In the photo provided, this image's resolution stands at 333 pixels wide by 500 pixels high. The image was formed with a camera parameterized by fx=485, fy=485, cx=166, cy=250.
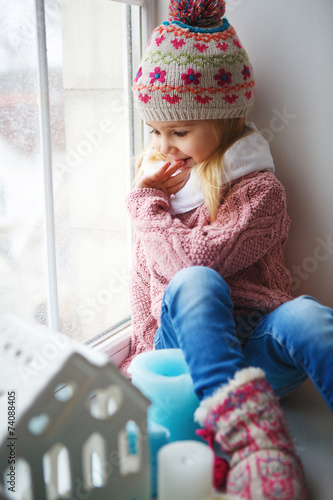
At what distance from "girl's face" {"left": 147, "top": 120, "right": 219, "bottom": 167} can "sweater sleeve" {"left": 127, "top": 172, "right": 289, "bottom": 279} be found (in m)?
0.10

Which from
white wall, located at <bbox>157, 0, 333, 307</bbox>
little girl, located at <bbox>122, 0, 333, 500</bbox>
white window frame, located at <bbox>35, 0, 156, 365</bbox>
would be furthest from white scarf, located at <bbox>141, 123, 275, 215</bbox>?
white window frame, located at <bbox>35, 0, 156, 365</bbox>

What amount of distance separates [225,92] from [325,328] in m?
0.52

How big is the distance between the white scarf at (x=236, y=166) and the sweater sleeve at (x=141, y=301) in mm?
155

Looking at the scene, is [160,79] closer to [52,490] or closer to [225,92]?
[225,92]

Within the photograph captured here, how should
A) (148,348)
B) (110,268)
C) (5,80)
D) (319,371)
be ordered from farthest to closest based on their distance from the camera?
1. (110,268)
2. (148,348)
3. (5,80)
4. (319,371)

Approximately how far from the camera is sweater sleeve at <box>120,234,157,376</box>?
121 cm

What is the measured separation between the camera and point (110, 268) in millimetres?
1393

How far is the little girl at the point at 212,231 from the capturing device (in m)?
0.84

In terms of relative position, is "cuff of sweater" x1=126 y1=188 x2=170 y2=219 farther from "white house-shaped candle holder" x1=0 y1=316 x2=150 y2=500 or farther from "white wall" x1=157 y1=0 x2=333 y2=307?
"white house-shaped candle holder" x1=0 y1=316 x2=150 y2=500

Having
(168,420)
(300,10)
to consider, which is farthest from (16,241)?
(300,10)

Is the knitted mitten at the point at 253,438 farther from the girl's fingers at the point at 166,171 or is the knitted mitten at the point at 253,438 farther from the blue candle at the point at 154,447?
the girl's fingers at the point at 166,171

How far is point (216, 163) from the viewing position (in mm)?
1085

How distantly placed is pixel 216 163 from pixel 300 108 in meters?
0.30

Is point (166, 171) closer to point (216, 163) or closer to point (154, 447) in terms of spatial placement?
point (216, 163)
